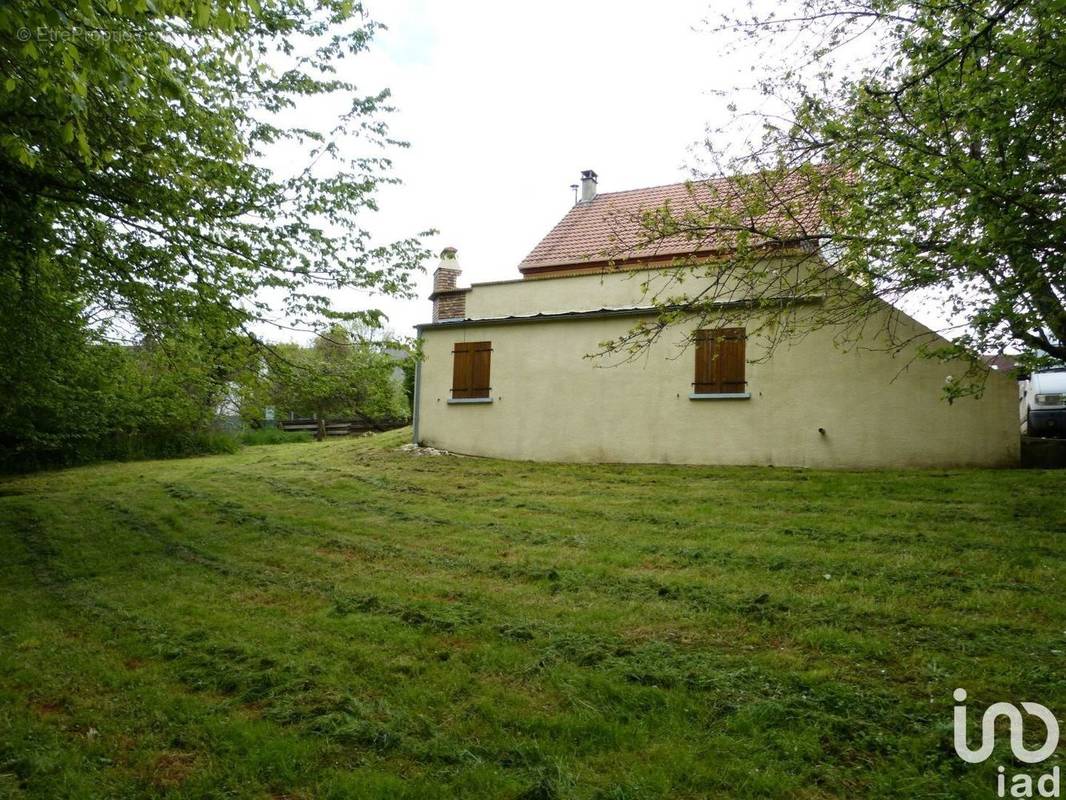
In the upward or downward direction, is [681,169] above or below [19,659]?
above

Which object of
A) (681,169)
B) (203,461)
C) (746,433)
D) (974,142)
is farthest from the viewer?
(203,461)

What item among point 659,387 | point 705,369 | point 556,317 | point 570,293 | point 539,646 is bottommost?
point 539,646

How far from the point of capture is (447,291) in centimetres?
→ 1543

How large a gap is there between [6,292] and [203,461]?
34.4 ft

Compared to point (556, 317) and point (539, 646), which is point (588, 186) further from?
point (539, 646)

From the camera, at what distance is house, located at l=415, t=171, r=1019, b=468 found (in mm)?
10844

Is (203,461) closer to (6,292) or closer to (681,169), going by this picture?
(6,292)

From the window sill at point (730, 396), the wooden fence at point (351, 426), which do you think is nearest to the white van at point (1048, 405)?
the window sill at point (730, 396)

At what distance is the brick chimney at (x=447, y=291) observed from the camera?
15281mm

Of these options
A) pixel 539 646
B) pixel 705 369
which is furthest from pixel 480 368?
pixel 539 646

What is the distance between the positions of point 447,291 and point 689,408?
6372mm

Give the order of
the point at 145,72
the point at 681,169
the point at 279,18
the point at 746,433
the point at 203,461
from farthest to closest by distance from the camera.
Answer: the point at 203,461, the point at 746,433, the point at 681,169, the point at 279,18, the point at 145,72

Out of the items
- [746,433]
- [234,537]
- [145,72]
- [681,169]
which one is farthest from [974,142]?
[234,537]

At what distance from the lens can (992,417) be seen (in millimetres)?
10539
